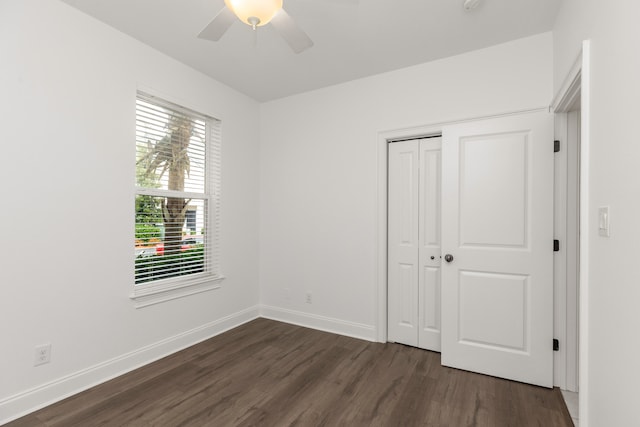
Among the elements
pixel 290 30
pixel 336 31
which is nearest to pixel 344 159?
pixel 336 31

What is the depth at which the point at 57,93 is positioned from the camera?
2170 mm

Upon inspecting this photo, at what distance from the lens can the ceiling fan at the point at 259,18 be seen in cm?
140

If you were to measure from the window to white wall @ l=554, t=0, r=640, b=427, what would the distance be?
3.07m

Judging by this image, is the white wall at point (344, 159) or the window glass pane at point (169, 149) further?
the window glass pane at point (169, 149)

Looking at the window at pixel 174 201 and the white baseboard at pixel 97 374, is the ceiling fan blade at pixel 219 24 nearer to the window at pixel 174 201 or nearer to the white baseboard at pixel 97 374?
the window at pixel 174 201

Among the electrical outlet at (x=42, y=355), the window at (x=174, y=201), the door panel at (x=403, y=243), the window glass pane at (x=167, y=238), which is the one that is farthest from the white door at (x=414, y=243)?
the electrical outlet at (x=42, y=355)

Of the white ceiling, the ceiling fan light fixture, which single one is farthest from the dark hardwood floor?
the white ceiling

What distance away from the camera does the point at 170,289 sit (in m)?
2.91

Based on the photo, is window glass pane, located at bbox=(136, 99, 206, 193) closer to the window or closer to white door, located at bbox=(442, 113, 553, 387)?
the window

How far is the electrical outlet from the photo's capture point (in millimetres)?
2064

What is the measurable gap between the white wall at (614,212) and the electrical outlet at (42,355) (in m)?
3.13

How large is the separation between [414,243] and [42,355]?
10.1 feet

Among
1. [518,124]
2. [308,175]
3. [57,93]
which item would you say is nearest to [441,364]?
[518,124]

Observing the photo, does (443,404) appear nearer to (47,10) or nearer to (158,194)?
(158,194)
